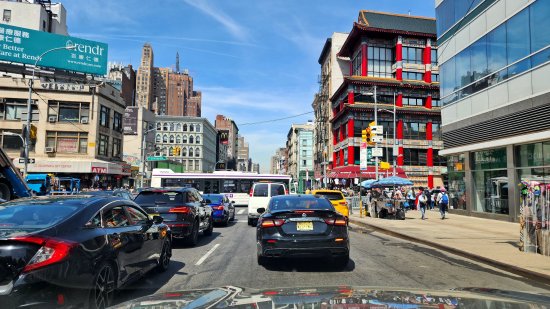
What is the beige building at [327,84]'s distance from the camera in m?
69.1

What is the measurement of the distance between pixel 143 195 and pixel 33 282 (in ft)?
25.8

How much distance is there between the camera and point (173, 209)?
36.8ft

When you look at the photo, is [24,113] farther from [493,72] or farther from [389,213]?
[493,72]

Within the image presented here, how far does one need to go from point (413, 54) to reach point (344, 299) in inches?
2354

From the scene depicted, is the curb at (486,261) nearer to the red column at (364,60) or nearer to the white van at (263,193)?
the white van at (263,193)

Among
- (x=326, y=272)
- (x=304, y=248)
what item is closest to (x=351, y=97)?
(x=326, y=272)

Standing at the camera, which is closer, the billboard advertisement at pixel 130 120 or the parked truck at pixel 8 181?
the parked truck at pixel 8 181

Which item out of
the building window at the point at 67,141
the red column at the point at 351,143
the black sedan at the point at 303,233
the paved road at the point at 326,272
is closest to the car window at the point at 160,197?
the paved road at the point at 326,272

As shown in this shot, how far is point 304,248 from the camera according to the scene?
7828mm

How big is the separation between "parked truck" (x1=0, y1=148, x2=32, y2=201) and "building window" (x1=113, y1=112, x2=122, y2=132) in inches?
1344

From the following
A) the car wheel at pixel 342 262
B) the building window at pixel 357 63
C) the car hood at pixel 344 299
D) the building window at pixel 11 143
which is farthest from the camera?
the building window at pixel 357 63

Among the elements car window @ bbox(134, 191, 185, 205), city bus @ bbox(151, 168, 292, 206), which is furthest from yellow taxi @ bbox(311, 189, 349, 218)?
city bus @ bbox(151, 168, 292, 206)

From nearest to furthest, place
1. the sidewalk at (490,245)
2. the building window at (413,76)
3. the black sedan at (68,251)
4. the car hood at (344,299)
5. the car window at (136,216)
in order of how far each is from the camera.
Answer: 1. the car hood at (344,299)
2. the black sedan at (68,251)
3. the car window at (136,216)
4. the sidewalk at (490,245)
5. the building window at (413,76)

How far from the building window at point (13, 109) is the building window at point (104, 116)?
6.36 metres
